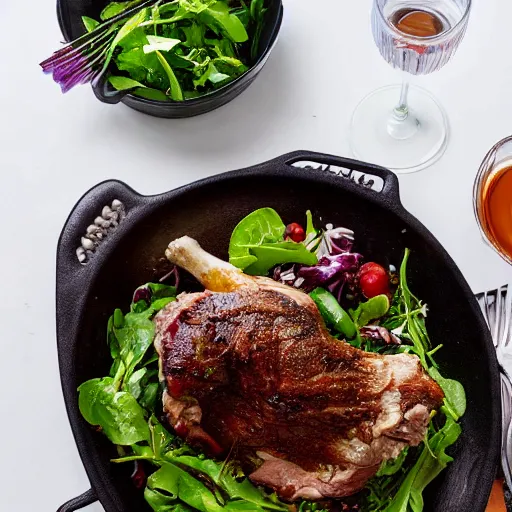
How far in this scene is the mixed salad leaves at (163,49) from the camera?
215 centimetres

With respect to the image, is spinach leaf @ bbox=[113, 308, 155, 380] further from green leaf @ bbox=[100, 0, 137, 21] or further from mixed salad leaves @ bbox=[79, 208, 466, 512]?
green leaf @ bbox=[100, 0, 137, 21]

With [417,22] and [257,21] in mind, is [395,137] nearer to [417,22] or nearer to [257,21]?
[417,22]

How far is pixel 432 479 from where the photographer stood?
1952mm

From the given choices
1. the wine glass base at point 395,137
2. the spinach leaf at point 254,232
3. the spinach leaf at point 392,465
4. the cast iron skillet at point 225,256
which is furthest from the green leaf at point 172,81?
the spinach leaf at point 392,465

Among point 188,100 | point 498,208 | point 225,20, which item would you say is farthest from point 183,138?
point 498,208

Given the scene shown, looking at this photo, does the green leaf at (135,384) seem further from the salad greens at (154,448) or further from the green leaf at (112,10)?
the green leaf at (112,10)

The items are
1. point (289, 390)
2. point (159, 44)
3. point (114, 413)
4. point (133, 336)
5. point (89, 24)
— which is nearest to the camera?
point (289, 390)

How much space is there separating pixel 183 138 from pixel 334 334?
0.68 metres

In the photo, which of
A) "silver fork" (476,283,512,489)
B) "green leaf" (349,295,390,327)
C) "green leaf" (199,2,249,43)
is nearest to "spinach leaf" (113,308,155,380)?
"green leaf" (349,295,390,327)

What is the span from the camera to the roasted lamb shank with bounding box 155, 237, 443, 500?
178 cm

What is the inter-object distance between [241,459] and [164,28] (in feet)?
3.46

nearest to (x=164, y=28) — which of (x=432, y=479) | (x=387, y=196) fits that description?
(x=387, y=196)

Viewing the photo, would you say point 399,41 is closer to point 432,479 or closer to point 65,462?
point 432,479

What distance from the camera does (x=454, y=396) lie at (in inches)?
76.7
